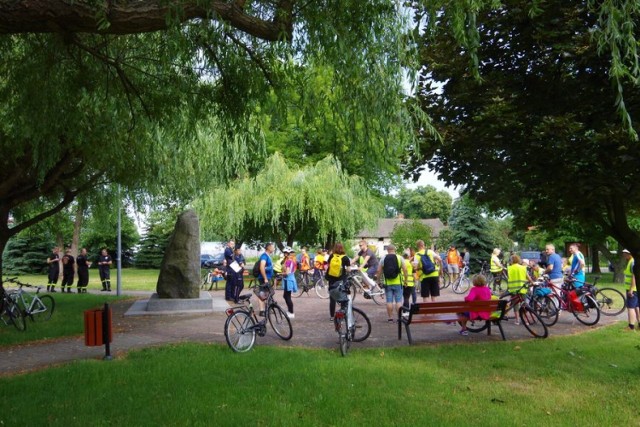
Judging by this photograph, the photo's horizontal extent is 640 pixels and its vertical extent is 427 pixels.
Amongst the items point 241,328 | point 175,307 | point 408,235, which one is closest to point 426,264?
point 241,328

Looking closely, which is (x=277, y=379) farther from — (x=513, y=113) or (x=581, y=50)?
(x=581, y=50)

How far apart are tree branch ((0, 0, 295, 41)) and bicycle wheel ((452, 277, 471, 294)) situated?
666 inches

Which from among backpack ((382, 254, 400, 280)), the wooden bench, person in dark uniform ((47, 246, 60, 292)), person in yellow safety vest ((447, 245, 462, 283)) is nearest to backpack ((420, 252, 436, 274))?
backpack ((382, 254, 400, 280))

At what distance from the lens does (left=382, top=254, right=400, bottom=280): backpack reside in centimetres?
1133

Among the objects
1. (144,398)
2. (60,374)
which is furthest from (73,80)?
(144,398)

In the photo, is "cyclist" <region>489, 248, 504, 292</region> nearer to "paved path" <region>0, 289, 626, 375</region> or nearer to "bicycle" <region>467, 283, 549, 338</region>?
"paved path" <region>0, 289, 626, 375</region>

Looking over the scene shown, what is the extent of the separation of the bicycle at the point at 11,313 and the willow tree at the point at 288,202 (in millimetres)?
12377

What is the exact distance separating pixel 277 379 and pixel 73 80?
5504 millimetres

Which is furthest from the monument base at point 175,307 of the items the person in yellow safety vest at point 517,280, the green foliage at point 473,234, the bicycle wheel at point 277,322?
the green foliage at point 473,234

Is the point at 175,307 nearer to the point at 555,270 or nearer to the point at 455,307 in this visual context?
the point at 455,307

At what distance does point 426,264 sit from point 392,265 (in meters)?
1.70

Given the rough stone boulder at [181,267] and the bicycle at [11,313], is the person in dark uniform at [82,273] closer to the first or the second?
the rough stone boulder at [181,267]

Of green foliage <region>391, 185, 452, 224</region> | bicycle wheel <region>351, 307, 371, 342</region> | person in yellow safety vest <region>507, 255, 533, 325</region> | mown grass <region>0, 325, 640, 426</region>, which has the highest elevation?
green foliage <region>391, 185, 452, 224</region>

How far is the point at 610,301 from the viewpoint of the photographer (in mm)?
13312
